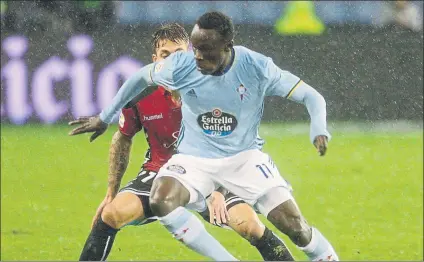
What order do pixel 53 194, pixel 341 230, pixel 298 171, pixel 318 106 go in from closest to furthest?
pixel 318 106, pixel 341 230, pixel 53 194, pixel 298 171

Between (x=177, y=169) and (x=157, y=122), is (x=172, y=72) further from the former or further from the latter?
(x=157, y=122)

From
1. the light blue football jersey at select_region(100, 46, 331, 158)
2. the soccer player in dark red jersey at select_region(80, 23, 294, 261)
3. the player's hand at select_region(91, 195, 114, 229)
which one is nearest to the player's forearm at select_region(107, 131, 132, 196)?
the soccer player in dark red jersey at select_region(80, 23, 294, 261)

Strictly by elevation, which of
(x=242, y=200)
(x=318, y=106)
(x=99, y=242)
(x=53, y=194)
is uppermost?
(x=318, y=106)

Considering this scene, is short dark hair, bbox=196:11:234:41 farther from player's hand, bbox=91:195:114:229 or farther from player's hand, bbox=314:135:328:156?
player's hand, bbox=91:195:114:229

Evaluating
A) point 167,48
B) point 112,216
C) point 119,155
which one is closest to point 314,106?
point 167,48

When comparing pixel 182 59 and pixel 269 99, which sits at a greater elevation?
pixel 182 59

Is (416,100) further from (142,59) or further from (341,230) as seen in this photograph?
(341,230)

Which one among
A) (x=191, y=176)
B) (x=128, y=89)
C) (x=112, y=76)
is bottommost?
(x=112, y=76)

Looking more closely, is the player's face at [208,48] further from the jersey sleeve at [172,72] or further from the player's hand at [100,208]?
the player's hand at [100,208]

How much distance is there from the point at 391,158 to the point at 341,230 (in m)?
3.48

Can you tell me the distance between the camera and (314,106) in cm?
556

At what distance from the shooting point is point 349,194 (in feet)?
34.2

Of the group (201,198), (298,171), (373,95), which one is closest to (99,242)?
(201,198)

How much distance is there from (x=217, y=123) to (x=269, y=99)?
7594 millimetres
